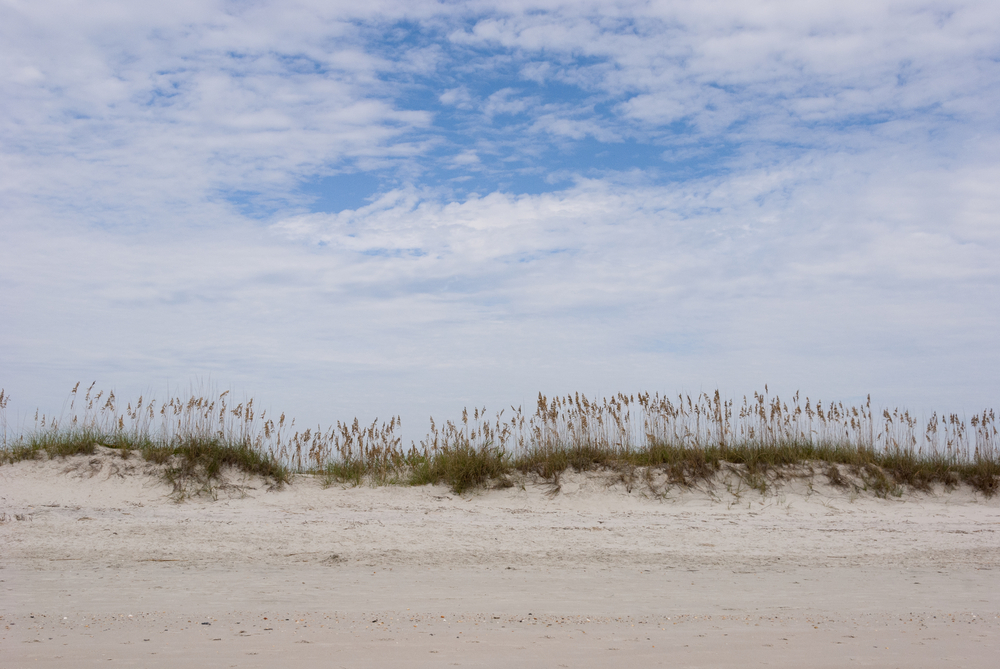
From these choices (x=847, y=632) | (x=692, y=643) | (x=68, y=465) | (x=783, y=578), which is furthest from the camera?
(x=68, y=465)

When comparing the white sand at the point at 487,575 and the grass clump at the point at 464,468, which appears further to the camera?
the grass clump at the point at 464,468

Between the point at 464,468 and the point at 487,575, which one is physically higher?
the point at 464,468

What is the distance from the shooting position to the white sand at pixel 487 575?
3871 mm

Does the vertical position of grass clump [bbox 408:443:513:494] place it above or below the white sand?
above

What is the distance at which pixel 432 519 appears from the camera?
7.54 m

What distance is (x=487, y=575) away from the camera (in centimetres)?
565

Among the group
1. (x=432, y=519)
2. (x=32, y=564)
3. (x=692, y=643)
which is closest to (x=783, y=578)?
(x=692, y=643)

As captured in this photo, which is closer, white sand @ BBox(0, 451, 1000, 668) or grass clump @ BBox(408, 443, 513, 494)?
white sand @ BBox(0, 451, 1000, 668)

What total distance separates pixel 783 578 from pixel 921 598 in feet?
3.10

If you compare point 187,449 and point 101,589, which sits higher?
point 187,449

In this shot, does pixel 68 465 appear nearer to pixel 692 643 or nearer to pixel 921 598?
pixel 692 643

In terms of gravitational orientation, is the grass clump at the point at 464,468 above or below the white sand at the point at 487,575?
above

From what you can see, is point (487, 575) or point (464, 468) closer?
point (487, 575)

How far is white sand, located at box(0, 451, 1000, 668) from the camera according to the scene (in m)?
3.87
